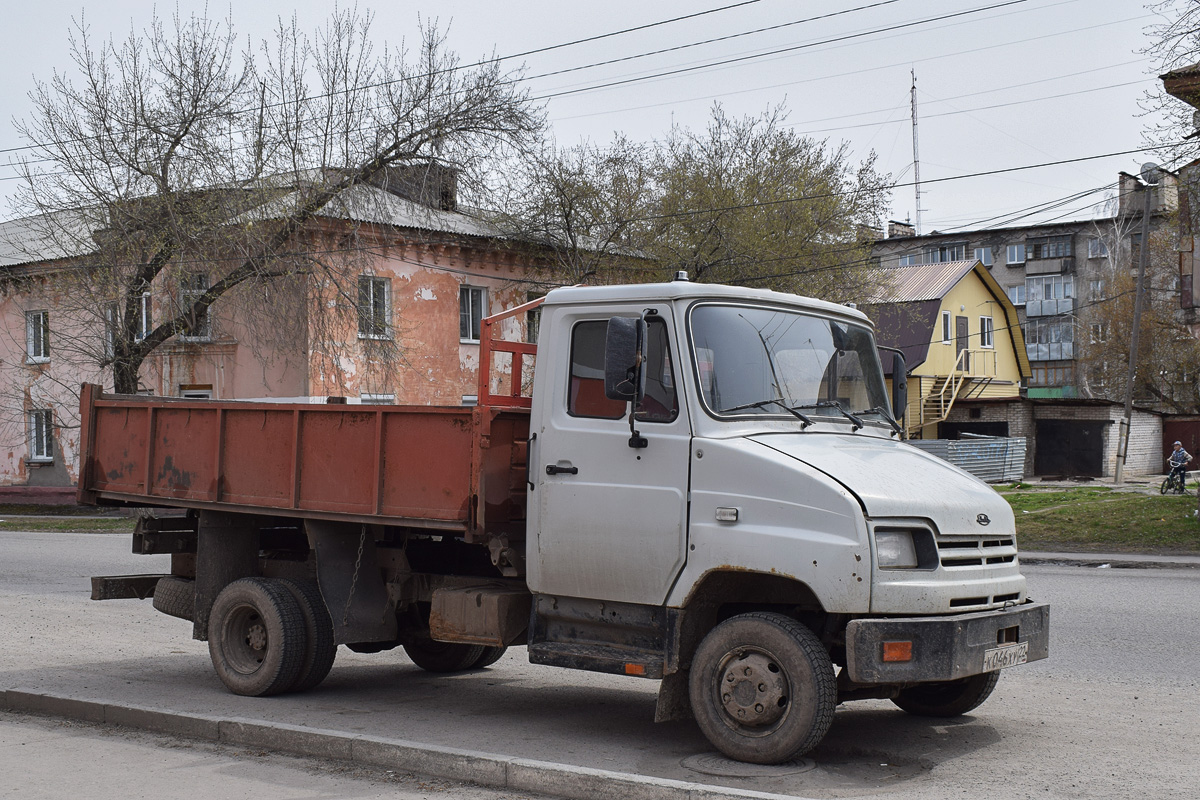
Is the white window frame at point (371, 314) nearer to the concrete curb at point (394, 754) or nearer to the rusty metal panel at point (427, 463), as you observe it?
the concrete curb at point (394, 754)

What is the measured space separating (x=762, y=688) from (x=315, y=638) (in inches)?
134

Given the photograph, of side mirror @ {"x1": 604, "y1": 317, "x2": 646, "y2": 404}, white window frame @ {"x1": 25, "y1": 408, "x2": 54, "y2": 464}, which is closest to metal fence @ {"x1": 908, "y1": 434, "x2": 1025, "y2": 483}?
white window frame @ {"x1": 25, "y1": 408, "x2": 54, "y2": 464}

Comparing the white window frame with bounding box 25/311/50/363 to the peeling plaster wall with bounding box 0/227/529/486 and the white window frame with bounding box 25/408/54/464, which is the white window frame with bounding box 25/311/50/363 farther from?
the white window frame with bounding box 25/408/54/464

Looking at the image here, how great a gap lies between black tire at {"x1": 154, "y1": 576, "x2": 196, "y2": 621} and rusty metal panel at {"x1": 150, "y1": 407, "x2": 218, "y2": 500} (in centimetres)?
73

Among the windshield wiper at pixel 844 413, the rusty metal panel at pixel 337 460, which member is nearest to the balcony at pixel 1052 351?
the windshield wiper at pixel 844 413

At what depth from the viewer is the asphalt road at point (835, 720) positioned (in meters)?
5.76

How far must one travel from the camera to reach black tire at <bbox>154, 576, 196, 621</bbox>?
29.0ft

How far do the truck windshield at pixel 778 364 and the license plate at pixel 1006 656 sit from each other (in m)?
1.52

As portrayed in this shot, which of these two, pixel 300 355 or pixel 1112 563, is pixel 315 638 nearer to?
pixel 1112 563

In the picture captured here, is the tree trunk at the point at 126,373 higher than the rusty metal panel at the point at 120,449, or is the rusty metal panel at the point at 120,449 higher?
the tree trunk at the point at 126,373

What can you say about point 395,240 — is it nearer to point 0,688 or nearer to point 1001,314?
point 0,688

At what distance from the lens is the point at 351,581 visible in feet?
26.2

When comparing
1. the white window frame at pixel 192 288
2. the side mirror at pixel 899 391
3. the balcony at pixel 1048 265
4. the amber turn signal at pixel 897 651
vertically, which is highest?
the balcony at pixel 1048 265

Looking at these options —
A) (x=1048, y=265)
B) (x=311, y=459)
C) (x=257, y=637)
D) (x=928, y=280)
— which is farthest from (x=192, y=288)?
(x=1048, y=265)
